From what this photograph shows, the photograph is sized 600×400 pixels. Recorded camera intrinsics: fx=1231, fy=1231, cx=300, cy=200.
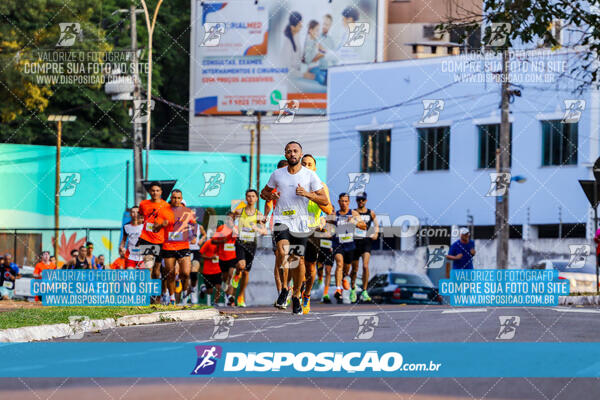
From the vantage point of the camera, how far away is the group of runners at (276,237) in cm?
1474

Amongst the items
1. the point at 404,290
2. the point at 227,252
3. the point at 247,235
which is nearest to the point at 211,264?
the point at 227,252

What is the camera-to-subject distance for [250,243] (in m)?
20.5

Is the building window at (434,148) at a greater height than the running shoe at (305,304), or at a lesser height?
greater

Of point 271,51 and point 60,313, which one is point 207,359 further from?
point 271,51

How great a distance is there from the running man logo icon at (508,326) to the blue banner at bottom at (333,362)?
A: 241cm

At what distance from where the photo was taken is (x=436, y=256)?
35.5m

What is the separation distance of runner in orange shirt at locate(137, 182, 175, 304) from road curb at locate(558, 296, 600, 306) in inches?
318

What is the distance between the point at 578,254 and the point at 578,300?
8.49 metres

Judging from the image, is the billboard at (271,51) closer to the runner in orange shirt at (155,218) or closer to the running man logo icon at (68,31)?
the running man logo icon at (68,31)

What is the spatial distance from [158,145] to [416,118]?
70.2 ft

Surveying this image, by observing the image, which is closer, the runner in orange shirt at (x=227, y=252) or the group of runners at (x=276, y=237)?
the group of runners at (x=276, y=237)

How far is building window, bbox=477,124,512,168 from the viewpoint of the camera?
40.0 metres

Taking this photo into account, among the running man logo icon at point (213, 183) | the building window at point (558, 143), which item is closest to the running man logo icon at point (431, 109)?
the building window at point (558, 143)

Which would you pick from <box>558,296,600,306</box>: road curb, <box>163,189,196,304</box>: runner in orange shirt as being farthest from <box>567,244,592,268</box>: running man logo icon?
<box>163,189,196,304</box>: runner in orange shirt
